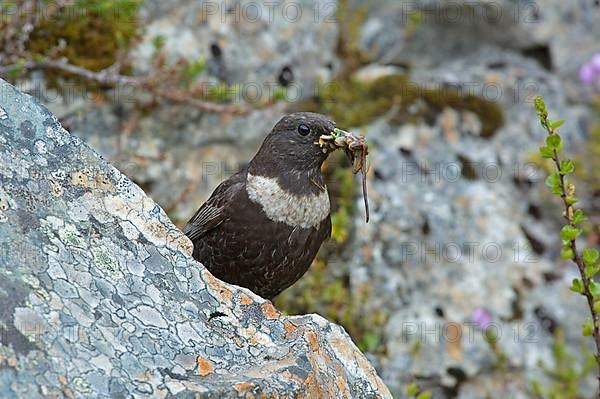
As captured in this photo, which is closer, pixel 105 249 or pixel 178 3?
pixel 105 249

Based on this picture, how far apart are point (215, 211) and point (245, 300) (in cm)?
162

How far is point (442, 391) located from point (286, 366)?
308 centimetres

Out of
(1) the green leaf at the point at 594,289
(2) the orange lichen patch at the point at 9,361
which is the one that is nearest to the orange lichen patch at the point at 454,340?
(1) the green leaf at the point at 594,289

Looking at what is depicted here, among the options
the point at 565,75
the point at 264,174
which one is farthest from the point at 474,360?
the point at 565,75

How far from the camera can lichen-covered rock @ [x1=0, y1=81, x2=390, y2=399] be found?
100 inches

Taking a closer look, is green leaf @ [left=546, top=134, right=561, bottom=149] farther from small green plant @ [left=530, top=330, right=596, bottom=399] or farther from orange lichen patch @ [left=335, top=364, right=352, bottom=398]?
small green plant @ [left=530, top=330, right=596, bottom=399]

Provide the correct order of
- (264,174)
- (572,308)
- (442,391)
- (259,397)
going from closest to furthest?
1. (259,397)
2. (264,174)
3. (442,391)
4. (572,308)

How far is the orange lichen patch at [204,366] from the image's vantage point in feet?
9.02

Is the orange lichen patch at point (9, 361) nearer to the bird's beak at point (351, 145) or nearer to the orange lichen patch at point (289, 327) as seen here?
the orange lichen patch at point (289, 327)

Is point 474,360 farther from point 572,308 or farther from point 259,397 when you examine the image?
point 259,397

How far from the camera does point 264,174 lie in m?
4.75

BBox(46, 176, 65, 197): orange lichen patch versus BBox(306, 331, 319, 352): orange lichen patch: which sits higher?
BBox(46, 176, 65, 197): orange lichen patch

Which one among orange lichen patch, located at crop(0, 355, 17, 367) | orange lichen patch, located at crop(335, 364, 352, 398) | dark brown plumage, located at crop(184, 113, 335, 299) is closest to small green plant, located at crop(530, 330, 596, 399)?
dark brown plumage, located at crop(184, 113, 335, 299)

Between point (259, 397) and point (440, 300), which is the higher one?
point (259, 397)
